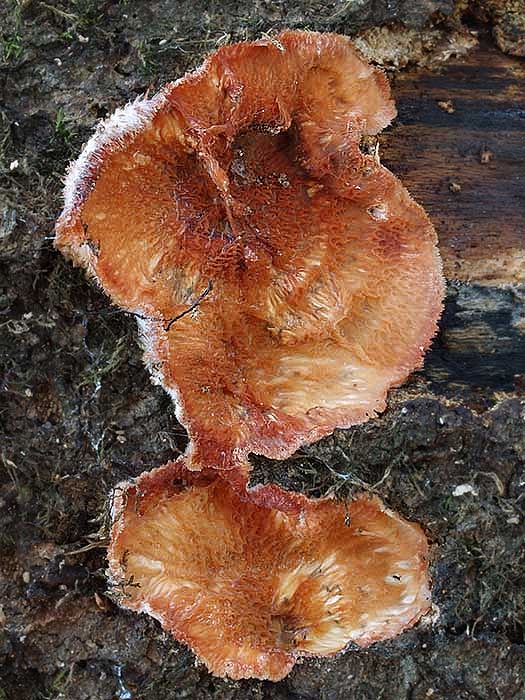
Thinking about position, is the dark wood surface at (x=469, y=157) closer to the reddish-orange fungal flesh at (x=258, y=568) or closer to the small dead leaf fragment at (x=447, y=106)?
the small dead leaf fragment at (x=447, y=106)

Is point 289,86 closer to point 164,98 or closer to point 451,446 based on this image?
point 164,98

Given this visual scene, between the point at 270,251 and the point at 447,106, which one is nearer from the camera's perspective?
the point at 270,251

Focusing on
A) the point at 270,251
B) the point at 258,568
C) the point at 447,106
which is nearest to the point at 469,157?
the point at 447,106

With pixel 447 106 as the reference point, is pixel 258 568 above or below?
below

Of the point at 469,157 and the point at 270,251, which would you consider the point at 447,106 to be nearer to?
the point at 469,157

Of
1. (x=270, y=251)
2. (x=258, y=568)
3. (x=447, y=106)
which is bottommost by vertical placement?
(x=258, y=568)

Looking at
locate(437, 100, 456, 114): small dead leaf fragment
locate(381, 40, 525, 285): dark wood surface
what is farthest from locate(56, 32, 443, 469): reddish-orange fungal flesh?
locate(437, 100, 456, 114): small dead leaf fragment

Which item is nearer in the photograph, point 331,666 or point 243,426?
point 243,426

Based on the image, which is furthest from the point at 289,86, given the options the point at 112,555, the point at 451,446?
the point at 112,555
